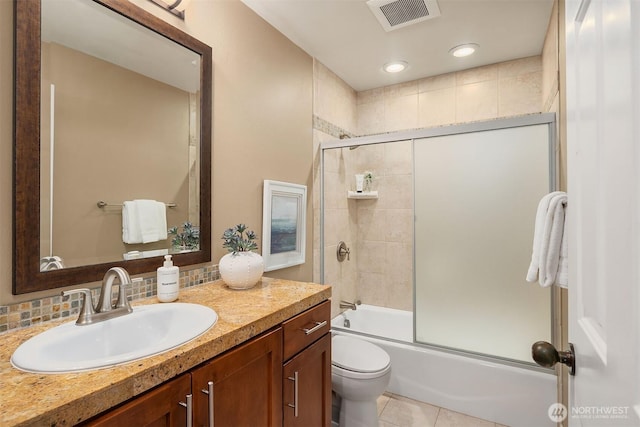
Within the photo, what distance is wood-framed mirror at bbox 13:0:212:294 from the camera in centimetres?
100

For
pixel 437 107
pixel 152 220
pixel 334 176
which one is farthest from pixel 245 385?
pixel 437 107

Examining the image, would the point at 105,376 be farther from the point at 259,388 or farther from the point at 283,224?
the point at 283,224

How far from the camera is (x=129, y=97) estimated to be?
4.25ft

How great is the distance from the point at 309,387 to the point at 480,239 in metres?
1.39

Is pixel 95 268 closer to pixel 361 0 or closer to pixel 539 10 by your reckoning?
pixel 361 0

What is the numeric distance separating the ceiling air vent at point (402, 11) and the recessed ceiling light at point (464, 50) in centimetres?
50

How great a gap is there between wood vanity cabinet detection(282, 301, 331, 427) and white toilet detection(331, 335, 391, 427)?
11.0 inches

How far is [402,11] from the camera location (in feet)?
6.22

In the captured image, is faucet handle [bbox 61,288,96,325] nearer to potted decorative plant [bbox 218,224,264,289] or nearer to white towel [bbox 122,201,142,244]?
white towel [bbox 122,201,142,244]

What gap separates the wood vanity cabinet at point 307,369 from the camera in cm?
121

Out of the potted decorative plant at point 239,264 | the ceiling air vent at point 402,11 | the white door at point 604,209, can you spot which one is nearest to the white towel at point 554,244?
the white door at point 604,209

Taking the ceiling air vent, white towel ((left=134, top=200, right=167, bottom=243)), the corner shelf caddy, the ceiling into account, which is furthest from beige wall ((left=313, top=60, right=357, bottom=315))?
white towel ((left=134, top=200, right=167, bottom=243))

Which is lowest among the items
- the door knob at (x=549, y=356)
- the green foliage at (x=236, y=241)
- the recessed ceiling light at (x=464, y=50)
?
the door knob at (x=549, y=356)

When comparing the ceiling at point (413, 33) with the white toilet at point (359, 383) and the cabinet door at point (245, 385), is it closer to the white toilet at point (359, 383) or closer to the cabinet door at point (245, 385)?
the cabinet door at point (245, 385)
